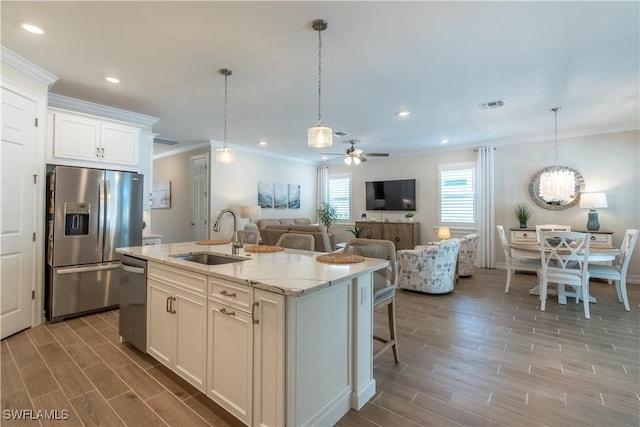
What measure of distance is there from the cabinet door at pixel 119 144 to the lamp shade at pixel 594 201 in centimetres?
730

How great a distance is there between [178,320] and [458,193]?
21.5 feet

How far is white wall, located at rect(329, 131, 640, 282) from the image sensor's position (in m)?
5.25

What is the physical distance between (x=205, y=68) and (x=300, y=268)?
2.50 meters

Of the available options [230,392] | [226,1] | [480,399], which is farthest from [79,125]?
[480,399]

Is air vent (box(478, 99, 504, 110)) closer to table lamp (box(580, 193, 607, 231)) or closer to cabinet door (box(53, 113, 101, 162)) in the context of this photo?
table lamp (box(580, 193, 607, 231))

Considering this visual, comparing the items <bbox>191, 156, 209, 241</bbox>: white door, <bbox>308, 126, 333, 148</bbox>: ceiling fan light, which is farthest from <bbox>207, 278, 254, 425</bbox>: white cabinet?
<bbox>191, 156, 209, 241</bbox>: white door

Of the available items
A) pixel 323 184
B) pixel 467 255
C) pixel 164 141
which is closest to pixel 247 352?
pixel 467 255

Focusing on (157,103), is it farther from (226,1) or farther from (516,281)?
(516,281)

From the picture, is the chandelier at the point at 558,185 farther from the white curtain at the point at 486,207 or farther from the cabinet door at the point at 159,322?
the cabinet door at the point at 159,322

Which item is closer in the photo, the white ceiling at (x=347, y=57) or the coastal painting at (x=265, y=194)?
the white ceiling at (x=347, y=57)

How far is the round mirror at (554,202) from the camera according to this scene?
18.4 ft

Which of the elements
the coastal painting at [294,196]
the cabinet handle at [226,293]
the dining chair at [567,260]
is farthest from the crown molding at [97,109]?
the dining chair at [567,260]

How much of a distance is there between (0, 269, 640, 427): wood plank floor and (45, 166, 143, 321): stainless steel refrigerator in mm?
265

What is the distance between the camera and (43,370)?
2.34 metres
